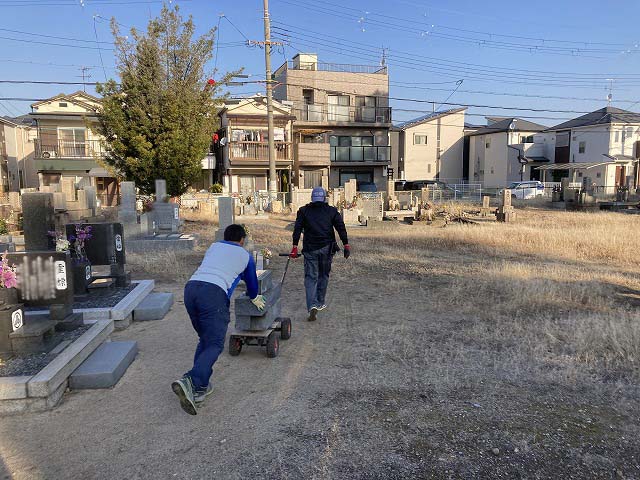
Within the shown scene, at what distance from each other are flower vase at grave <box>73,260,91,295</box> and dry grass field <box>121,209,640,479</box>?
2.37 metres

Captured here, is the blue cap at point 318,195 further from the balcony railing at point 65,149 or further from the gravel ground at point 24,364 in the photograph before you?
the balcony railing at point 65,149

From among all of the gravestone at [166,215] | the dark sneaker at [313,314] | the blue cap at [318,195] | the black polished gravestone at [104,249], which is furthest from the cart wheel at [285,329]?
the gravestone at [166,215]

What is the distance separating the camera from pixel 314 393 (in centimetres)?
392

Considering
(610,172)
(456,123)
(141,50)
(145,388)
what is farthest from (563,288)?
(456,123)

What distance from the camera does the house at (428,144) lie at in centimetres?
4075

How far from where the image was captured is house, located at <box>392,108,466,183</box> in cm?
4075

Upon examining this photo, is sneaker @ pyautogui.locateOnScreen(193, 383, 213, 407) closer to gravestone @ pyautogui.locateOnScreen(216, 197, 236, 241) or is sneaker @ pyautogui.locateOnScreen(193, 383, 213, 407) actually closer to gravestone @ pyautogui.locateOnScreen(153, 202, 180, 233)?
gravestone @ pyautogui.locateOnScreen(216, 197, 236, 241)

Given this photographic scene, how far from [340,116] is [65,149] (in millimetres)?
17882

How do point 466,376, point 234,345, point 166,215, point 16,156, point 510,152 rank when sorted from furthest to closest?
point 510,152 → point 16,156 → point 166,215 → point 234,345 → point 466,376

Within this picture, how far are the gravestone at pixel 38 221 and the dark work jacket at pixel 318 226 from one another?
3.96 m

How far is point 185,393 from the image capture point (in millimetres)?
3363

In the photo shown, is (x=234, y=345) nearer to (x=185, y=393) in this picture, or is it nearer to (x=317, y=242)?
(x=185, y=393)

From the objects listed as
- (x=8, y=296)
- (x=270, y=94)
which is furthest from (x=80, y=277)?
(x=270, y=94)

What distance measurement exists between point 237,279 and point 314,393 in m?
1.15
